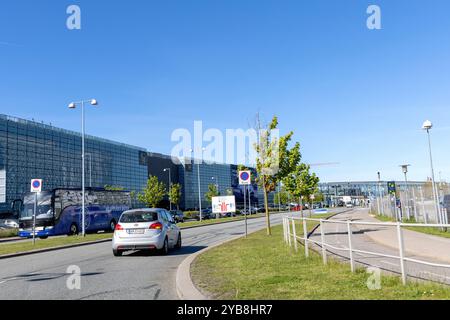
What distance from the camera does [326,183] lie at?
193 m

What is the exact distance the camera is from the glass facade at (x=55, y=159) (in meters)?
73.4

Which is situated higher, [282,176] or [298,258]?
[282,176]

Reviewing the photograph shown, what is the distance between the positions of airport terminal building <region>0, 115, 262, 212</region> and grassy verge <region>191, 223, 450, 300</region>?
127 ft

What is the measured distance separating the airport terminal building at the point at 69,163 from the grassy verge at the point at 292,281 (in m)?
38.6

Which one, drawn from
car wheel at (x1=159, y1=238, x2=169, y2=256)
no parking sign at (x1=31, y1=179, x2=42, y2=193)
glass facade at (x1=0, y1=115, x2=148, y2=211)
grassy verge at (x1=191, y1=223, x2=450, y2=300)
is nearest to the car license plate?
car wheel at (x1=159, y1=238, x2=169, y2=256)

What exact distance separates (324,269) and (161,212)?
736cm

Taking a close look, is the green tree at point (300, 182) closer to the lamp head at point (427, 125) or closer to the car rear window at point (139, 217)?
the lamp head at point (427, 125)

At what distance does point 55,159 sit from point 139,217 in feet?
259

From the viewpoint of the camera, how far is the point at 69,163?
91438 millimetres

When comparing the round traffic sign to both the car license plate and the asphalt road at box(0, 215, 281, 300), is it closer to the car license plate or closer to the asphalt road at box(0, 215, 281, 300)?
the asphalt road at box(0, 215, 281, 300)

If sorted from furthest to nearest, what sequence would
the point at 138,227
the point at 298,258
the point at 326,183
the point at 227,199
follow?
the point at 326,183 → the point at 227,199 → the point at 138,227 → the point at 298,258
